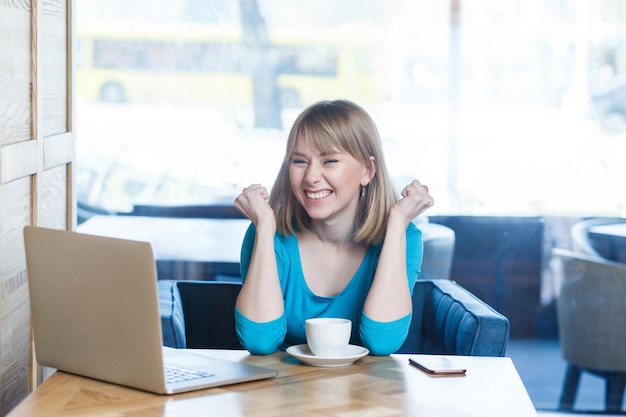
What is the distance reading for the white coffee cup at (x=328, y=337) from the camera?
1817 millimetres

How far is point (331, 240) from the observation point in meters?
2.38

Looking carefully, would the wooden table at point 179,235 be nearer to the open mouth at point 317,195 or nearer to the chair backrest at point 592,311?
the chair backrest at point 592,311

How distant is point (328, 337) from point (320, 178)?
0.50 meters

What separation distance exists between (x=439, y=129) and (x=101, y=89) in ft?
4.51

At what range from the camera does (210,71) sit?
3.92 meters

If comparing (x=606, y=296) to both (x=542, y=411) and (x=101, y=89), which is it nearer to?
(x=542, y=411)

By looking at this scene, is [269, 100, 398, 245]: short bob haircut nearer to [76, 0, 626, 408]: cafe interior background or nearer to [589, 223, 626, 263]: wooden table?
[76, 0, 626, 408]: cafe interior background

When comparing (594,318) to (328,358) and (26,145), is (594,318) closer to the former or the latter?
(328,358)

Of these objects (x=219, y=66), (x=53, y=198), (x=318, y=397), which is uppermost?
(x=219, y=66)

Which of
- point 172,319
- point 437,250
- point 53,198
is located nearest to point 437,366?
point 172,319

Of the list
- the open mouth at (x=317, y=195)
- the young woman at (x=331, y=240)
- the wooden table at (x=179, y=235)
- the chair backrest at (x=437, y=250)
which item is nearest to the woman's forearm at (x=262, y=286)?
the young woman at (x=331, y=240)

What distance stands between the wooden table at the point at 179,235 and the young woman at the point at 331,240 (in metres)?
1.33

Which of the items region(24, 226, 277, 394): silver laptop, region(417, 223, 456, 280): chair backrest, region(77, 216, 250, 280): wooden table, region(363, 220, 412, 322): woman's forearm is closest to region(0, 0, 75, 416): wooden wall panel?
region(24, 226, 277, 394): silver laptop

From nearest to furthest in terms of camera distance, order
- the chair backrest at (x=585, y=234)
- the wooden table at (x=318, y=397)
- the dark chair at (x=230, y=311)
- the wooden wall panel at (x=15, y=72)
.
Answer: the wooden table at (x=318, y=397) → the wooden wall panel at (x=15, y=72) → the dark chair at (x=230, y=311) → the chair backrest at (x=585, y=234)
